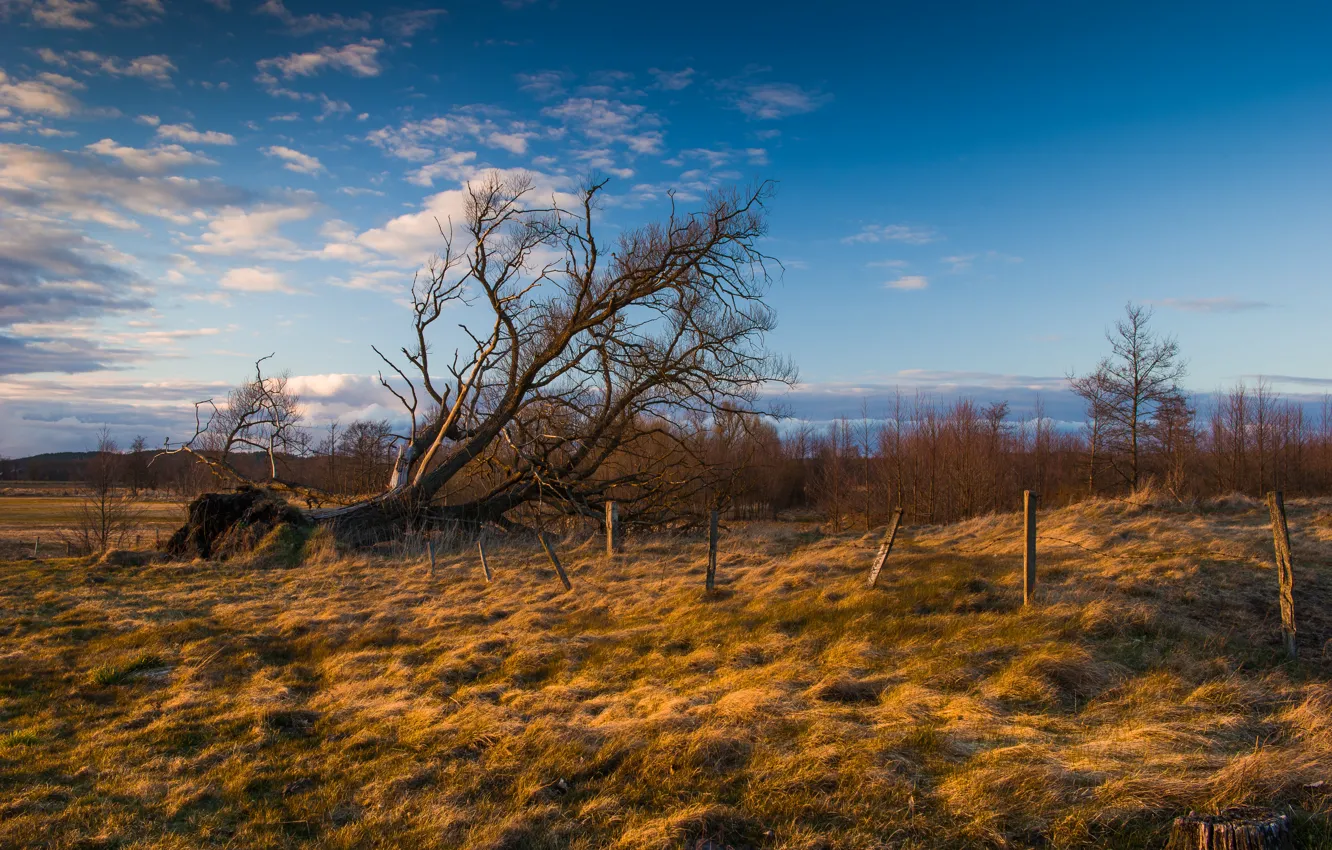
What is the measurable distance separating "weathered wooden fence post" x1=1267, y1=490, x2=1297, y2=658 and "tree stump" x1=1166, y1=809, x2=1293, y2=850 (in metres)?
4.18

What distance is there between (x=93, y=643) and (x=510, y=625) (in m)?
5.44

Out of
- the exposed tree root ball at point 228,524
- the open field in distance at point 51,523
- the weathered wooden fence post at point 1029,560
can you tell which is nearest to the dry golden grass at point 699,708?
the weathered wooden fence post at point 1029,560

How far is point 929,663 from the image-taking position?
679cm

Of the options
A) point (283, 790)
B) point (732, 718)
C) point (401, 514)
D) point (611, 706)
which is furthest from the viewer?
point (401, 514)

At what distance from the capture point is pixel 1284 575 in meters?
6.96

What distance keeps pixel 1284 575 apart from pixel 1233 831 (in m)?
5.08

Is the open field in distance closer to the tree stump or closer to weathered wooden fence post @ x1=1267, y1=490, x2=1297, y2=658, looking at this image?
the tree stump

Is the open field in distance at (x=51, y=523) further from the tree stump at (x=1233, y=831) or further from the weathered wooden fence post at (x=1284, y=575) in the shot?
the weathered wooden fence post at (x=1284, y=575)

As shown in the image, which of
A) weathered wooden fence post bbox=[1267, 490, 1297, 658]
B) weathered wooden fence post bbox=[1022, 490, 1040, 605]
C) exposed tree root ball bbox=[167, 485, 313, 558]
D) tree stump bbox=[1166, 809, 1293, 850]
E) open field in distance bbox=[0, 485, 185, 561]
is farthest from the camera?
open field in distance bbox=[0, 485, 185, 561]

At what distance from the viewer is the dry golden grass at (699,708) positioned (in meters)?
4.29

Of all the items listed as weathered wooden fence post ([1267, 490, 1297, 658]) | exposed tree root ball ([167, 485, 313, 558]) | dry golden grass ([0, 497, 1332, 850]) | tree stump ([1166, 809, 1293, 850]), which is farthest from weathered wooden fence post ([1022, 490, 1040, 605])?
exposed tree root ball ([167, 485, 313, 558])

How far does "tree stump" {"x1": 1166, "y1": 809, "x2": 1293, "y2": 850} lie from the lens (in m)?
3.18

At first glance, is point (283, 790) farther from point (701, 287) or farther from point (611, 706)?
point (701, 287)

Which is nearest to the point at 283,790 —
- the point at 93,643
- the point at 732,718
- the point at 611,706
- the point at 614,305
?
the point at 611,706
